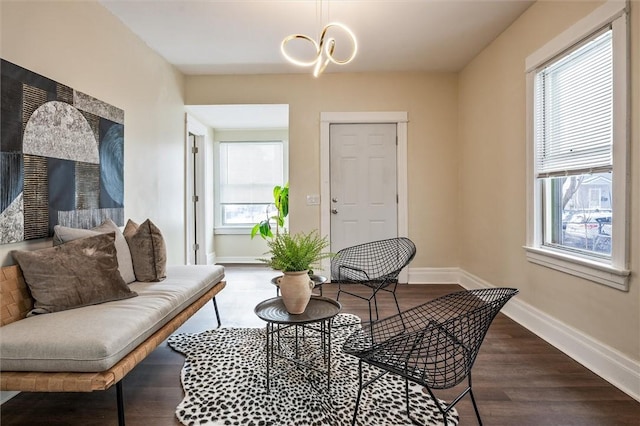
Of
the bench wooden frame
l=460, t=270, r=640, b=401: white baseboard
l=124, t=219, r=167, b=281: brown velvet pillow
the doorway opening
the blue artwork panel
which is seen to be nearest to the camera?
the bench wooden frame

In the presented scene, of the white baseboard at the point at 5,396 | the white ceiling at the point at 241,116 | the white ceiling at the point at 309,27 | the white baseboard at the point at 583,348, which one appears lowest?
the white baseboard at the point at 5,396

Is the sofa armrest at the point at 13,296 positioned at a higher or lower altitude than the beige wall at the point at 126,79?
lower

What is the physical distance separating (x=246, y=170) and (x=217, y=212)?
0.91 metres

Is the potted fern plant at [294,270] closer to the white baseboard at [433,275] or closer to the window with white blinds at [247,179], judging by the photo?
the white baseboard at [433,275]

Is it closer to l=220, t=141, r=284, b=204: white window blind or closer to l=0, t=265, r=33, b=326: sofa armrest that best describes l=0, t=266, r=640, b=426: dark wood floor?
l=0, t=265, r=33, b=326: sofa armrest

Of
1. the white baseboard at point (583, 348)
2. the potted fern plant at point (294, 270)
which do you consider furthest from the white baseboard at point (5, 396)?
the white baseboard at point (583, 348)

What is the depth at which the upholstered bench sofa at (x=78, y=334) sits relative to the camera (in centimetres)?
147

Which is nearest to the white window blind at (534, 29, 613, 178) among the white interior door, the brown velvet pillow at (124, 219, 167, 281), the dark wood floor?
the dark wood floor

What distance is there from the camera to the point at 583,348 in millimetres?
2287

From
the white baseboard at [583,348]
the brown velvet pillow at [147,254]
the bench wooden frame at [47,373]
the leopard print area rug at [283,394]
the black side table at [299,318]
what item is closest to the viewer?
the bench wooden frame at [47,373]

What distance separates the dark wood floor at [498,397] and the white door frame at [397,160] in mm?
2088

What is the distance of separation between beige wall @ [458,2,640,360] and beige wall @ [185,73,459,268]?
0.21m

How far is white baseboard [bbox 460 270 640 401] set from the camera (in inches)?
76.5

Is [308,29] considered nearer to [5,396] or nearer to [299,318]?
[299,318]
